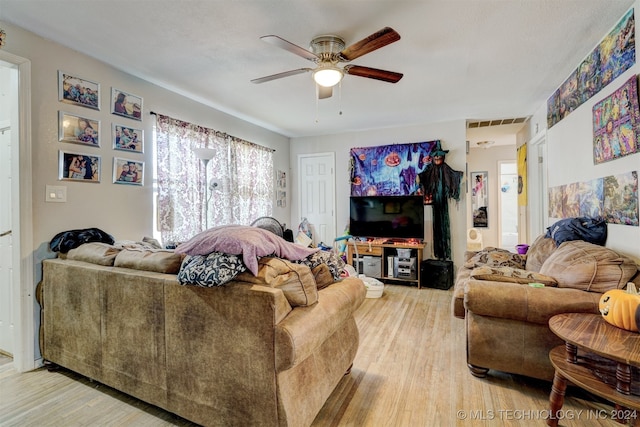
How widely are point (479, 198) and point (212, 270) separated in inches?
274

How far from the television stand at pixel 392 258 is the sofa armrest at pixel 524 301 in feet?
8.22

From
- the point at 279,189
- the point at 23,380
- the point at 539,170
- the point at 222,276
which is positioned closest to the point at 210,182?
the point at 279,189

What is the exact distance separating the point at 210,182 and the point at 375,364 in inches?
109

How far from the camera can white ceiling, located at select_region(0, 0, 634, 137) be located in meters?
1.98

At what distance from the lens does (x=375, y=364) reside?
2254mm

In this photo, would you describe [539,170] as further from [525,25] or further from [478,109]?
[525,25]

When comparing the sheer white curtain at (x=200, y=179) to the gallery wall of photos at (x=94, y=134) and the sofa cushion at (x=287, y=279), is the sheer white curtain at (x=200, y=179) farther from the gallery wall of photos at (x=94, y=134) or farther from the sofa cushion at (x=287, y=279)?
the sofa cushion at (x=287, y=279)

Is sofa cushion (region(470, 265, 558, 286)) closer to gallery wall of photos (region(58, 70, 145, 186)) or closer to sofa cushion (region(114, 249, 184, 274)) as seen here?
sofa cushion (region(114, 249, 184, 274))

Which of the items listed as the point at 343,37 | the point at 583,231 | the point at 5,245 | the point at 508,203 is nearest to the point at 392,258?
the point at 583,231

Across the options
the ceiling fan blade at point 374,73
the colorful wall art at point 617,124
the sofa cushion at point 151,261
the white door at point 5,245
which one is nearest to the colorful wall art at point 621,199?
the colorful wall art at point 617,124

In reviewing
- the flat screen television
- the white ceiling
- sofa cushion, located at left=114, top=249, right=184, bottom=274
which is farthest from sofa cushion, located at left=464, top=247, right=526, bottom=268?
sofa cushion, located at left=114, top=249, right=184, bottom=274

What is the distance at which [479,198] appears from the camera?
6.94m

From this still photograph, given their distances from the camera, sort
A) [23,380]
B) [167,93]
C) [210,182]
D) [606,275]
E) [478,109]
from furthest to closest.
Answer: [478,109]
[210,182]
[167,93]
[23,380]
[606,275]

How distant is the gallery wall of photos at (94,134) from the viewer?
2432 millimetres
